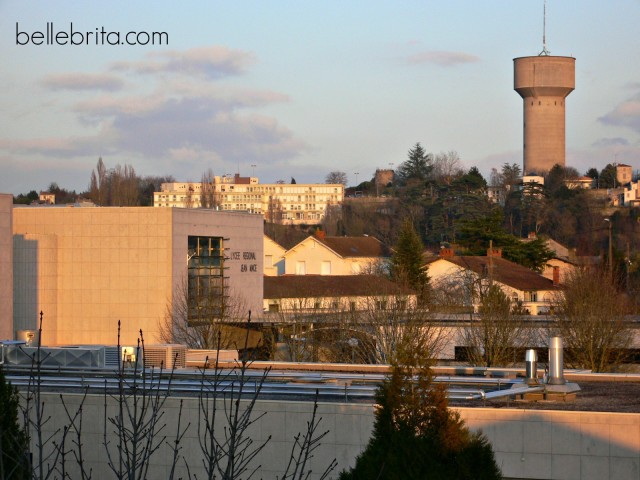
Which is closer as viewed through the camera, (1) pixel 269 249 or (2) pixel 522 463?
(2) pixel 522 463

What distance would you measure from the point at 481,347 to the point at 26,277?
22.2 m

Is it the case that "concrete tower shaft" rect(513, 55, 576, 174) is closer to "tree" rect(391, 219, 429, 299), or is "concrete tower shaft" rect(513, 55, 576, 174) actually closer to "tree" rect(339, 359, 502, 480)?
"tree" rect(391, 219, 429, 299)

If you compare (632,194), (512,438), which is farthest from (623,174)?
(512,438)

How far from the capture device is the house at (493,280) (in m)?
68.1

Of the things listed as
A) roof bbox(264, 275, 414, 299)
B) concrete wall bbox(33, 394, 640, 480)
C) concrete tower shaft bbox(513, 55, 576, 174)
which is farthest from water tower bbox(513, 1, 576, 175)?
concrete wall bbox(33, 394, 640, 480)

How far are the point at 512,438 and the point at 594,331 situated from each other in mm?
24995

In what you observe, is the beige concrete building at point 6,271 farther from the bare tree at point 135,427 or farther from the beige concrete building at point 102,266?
the bare tree at point 135,427

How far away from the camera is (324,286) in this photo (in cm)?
6775

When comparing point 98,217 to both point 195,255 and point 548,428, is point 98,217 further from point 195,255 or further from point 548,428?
point 548,428

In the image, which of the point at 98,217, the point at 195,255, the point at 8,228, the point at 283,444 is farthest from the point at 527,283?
the point at 283,444

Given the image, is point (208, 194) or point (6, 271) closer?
point (6, 271)

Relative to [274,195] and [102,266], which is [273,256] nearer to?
[102,266]

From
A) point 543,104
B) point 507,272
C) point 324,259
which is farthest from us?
point 543,104

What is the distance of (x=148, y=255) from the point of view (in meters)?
55.7
